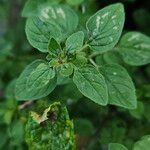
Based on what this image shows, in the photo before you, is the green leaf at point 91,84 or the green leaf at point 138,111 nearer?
the green leaf at point 91,84

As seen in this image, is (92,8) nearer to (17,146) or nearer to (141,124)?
(141,124)

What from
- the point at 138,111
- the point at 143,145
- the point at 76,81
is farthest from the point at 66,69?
the point at 138,111

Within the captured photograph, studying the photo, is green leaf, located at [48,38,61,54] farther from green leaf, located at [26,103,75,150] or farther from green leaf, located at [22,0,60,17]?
green leaf, located at [22,0,60,17]

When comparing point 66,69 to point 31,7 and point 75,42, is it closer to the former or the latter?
point 75,42

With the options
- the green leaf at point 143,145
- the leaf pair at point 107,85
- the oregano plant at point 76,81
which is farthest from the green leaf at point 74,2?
the green leaf at point 143,145

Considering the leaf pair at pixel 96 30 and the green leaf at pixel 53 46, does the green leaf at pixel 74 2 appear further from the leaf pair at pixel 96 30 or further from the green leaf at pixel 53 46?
the green leaf at pixel 53 46

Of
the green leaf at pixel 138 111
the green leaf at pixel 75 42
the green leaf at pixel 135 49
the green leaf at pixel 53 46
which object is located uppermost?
the green leaf at pixel 53 46

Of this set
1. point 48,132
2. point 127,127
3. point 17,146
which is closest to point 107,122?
point 127,127
